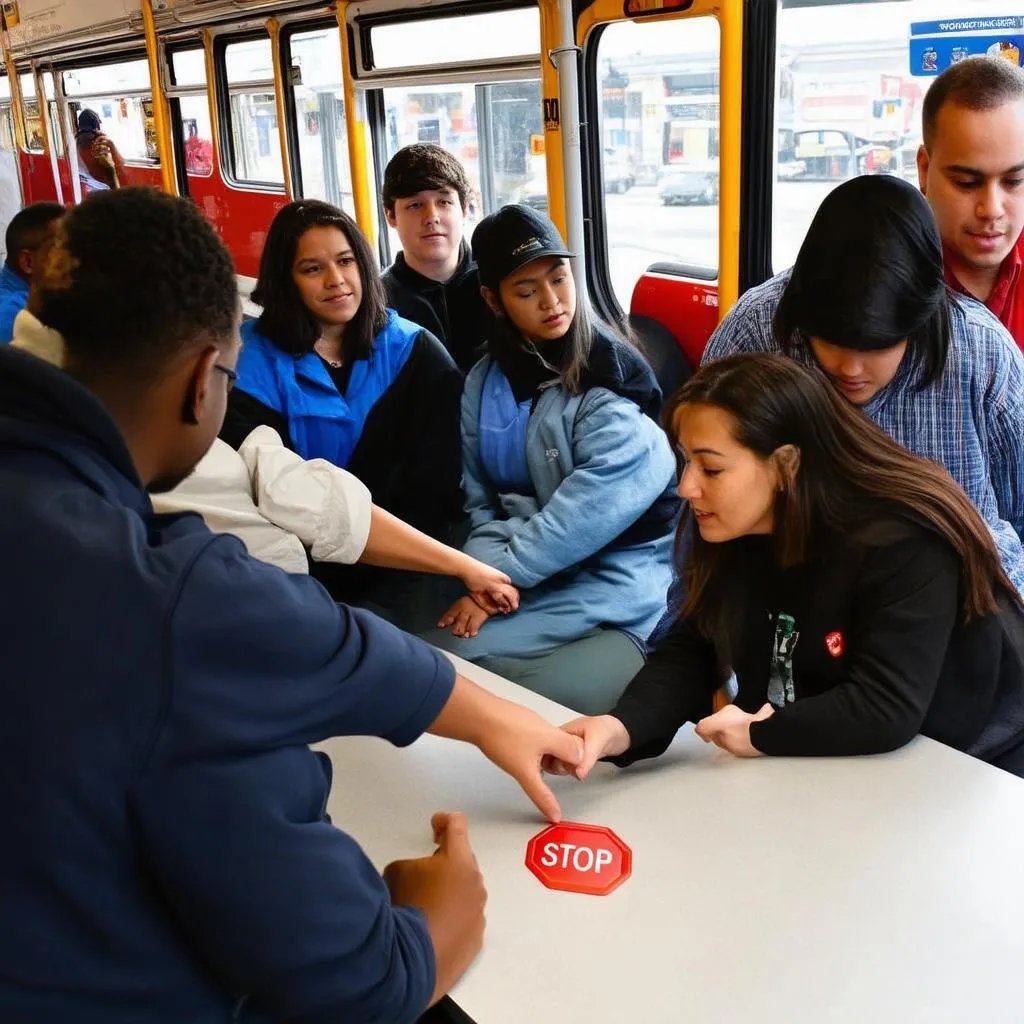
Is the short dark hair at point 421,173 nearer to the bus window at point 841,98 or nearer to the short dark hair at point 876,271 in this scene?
the bus window at point 841,98

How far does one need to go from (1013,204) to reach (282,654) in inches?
72.1

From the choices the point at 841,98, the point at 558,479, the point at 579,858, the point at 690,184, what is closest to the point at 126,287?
the point at 579,858

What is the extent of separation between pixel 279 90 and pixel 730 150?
323 cm

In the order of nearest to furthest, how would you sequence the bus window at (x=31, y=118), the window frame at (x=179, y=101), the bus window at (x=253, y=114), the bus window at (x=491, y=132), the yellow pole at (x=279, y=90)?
the bus window at (x=491, y=132)
the yellow pole at (x=279, y=90)
the bus window at (x=253, y=114)
the window frame at (x=179, y=101)
the bus window at (x=31, y=118)

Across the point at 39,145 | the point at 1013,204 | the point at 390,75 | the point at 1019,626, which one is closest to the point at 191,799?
the point at 1019,626

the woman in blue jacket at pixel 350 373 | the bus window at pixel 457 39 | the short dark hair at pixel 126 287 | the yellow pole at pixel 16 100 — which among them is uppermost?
the yellow pole at pixel 16 100

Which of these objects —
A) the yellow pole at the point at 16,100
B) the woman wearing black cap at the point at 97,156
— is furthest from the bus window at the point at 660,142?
the yellow pole at the point at 16,100

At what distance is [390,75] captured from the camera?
480 cm

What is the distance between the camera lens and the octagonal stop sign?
4.62 feet

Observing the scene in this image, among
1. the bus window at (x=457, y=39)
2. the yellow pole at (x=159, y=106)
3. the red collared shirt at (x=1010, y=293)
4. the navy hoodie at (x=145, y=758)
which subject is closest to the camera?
the navy hoodie at (x=145, y=758)

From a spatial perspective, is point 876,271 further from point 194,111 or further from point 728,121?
point 194,111

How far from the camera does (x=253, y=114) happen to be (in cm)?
631

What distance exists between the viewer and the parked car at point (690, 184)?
3742 mm

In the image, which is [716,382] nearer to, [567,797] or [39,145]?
[567,797]
